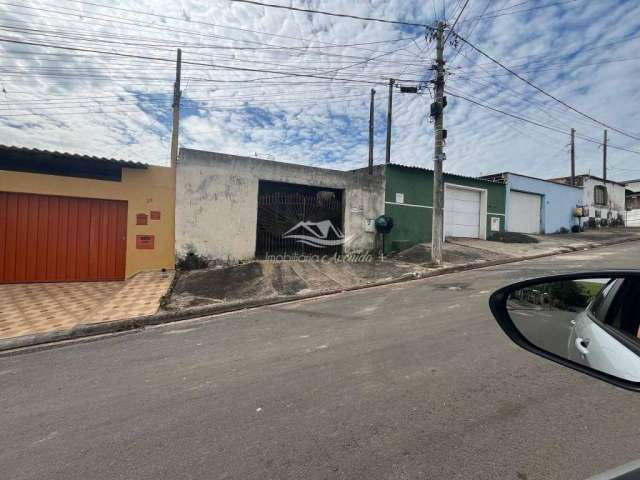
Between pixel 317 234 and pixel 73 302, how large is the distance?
7.07m

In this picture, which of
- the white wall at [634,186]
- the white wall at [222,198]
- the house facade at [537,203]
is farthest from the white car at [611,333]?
the white wall at [634,186]

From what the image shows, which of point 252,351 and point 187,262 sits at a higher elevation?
point 187,262

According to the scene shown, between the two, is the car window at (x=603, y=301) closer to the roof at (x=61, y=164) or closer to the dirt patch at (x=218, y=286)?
the dirt patch at (x=218, y=286)

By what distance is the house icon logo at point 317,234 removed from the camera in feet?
37.5

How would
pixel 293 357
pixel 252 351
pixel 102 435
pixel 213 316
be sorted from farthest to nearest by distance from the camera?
pixel 213 316
pixel 252 351
pixel 293 357
pixel 102 435

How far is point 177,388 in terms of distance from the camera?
10.6ft

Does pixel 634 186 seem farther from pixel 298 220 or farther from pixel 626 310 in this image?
→ pixel 626 310

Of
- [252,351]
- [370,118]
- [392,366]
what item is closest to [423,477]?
[392,366]

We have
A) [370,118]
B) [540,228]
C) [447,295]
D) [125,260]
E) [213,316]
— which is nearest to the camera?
[213,316]

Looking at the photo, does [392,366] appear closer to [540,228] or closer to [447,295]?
[447,295]

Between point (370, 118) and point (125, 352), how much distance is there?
1452 cm

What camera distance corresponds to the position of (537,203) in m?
19.9

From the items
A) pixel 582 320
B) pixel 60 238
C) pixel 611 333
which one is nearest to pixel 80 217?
pixel 60 238

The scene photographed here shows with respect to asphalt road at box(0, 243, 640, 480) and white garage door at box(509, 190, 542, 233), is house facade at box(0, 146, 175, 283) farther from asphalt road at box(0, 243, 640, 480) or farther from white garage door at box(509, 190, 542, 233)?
white garage door at box(509, 190, 542, 233)
